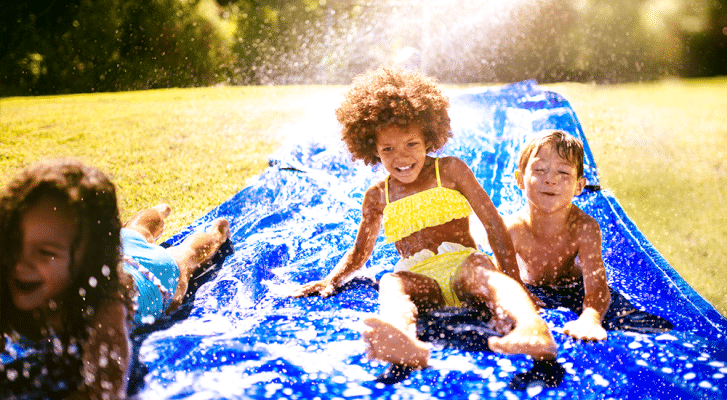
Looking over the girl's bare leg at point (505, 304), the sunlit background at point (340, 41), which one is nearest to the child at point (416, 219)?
the girl's bare leg at point (505, 304)

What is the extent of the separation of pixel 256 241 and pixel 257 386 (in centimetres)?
127

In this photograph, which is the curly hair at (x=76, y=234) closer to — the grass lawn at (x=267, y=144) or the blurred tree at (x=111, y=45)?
the grass lawn at (x=267, y=144)

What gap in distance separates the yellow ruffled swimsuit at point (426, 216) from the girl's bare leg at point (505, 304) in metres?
0.12

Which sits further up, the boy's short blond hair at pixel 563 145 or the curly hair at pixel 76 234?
the boy's short blond hair at pixel 563 145

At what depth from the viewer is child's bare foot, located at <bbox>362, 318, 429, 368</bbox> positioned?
5.74 ft

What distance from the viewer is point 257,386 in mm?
1699

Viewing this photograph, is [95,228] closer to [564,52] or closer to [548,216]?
[548,216]

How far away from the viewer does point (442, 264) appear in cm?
221

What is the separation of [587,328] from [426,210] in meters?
0.76

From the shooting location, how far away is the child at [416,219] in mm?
1945

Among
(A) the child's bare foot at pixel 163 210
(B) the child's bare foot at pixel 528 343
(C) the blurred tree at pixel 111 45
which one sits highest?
(C) the blurred tree at pixel 111 45

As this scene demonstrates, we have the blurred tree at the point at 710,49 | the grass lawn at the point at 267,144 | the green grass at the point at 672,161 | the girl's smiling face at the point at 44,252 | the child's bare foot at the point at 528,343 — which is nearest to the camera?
the girl's smiling face at the point at 44,252

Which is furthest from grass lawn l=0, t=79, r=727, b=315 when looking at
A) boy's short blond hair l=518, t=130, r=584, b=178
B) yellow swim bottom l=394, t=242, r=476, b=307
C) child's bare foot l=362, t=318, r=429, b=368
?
child's bare foot l=362, t=318, r=429, b=368

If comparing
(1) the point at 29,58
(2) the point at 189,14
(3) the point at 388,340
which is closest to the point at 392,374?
(3) the point at 388,340
